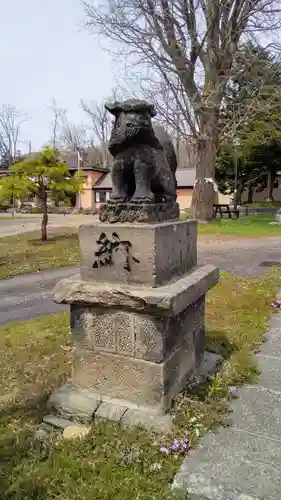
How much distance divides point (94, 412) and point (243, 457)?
3.31 ft

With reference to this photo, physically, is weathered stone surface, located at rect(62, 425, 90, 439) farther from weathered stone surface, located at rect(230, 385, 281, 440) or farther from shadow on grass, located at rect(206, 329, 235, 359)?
shadow on grass, located at rect(206, 329, 235, 359)

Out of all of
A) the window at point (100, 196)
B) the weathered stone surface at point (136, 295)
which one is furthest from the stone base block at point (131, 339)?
the window at point (100, 196)

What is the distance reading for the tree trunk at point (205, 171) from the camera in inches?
658

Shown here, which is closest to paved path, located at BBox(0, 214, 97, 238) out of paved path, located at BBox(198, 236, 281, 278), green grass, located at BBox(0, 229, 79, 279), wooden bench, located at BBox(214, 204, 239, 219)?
green grass, located at BBox(0, 229, 79, 279)

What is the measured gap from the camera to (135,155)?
2.76 meters

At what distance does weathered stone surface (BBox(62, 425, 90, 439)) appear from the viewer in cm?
249

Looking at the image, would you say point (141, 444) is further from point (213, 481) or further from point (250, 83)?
point (250, 83)

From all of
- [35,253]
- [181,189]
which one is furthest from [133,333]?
[181,189]

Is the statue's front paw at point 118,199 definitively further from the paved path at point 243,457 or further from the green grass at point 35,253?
the green grass at point 35,253

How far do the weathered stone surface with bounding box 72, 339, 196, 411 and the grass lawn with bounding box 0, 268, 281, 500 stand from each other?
17cm

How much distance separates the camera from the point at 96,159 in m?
57.0

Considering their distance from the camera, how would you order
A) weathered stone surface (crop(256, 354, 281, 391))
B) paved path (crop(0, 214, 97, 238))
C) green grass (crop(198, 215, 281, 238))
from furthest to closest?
paved path (crop(0, 214, 97, 238)) < green grass (crop(198, 215, 281, 238)) < weathered stone surface (crop(256, 354, 281, 391))

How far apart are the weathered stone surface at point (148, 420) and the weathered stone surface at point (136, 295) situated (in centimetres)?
69

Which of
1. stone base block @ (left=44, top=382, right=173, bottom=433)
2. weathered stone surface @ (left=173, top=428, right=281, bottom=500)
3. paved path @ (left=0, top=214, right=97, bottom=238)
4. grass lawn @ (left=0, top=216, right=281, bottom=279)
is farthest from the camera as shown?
paved path @ (left=0, top=214, right=97, bottom=238)
